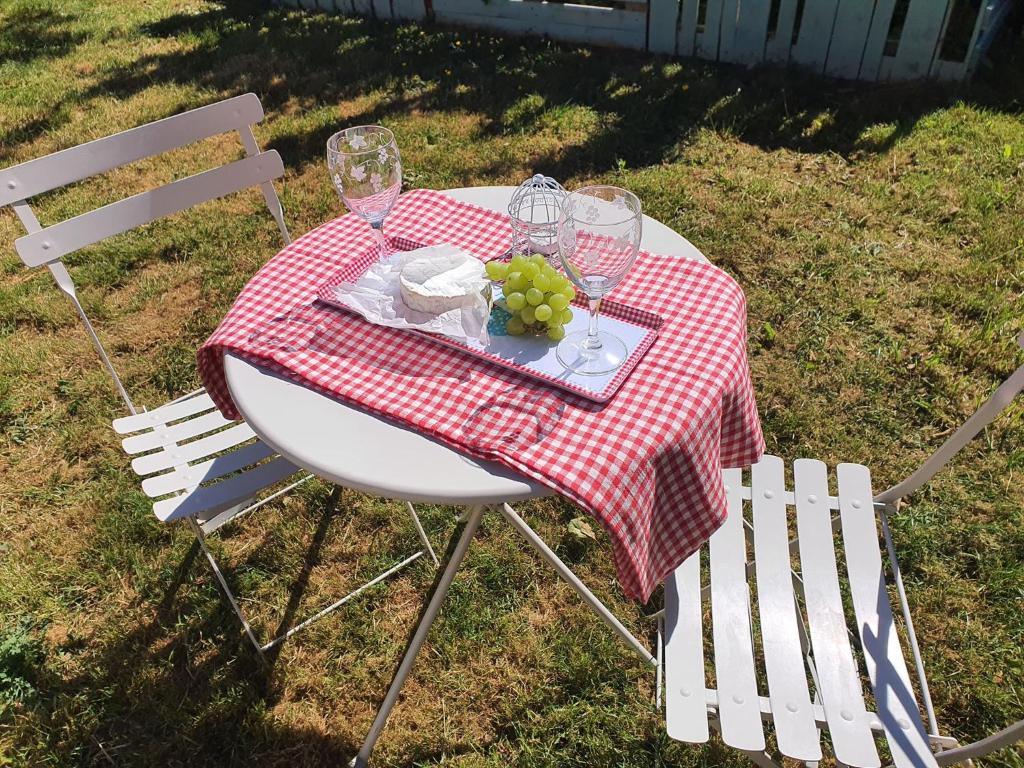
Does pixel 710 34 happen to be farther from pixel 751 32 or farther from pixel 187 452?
A: pixel 187 452

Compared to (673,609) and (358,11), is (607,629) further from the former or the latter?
(358,11)

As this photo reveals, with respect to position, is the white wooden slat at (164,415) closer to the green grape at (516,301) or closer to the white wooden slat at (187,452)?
the white wooden slat at (187,452)

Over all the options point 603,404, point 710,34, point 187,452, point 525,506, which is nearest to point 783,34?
point 710,34

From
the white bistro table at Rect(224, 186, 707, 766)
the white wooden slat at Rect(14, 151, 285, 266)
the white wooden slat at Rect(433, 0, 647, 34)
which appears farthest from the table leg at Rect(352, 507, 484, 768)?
the white wooden slat at Rect(433, 0, 647, 34)

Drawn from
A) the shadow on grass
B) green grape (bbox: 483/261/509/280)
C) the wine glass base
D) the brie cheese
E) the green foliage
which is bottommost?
the green foliage

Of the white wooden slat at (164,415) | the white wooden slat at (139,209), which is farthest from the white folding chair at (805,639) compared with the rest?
the white wooden slat at (139,209)

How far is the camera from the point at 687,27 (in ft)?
19.1

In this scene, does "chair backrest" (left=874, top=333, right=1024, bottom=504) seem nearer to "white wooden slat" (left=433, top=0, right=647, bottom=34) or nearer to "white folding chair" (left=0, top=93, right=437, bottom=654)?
"white folding chair" (left=0, top=93, right=437, bottom=654)

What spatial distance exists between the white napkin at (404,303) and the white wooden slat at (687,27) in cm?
479

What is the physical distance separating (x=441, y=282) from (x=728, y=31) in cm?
496

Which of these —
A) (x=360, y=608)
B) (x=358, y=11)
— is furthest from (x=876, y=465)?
(x=358, y=11)

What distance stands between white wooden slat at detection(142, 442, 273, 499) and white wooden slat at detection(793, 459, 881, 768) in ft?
5.24

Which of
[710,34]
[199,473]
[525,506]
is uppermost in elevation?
[710,34]

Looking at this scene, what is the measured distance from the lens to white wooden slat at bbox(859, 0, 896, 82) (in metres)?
5.21
